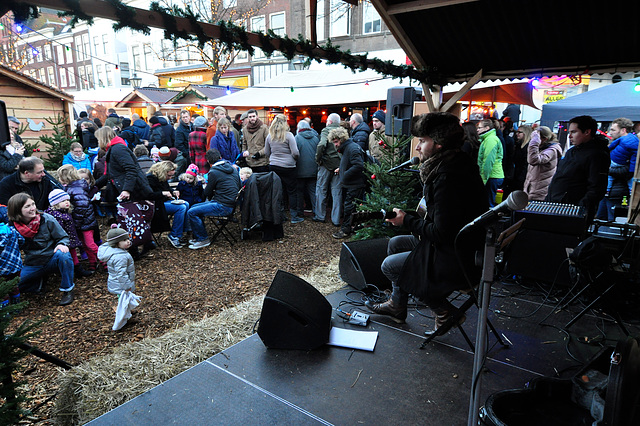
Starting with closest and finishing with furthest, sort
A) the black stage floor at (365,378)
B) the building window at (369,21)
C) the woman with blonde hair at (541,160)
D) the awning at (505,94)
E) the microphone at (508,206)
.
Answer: the microphone at (508,206) → the black stage floor at (365,378) → the woman with blonde hair at (541,160) → the awning at (505,94) → the building window at (369,21)

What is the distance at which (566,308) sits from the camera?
13.9 ft

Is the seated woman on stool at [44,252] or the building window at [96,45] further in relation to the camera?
the building window at [96,45]

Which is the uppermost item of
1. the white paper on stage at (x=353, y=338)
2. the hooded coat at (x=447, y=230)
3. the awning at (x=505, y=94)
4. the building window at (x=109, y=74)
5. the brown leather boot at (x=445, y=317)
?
the building window at (x=109, y=74)

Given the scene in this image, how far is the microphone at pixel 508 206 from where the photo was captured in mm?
1863

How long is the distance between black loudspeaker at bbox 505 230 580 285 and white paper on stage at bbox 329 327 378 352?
237 centimetres

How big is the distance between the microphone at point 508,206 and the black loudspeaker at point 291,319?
1647mm

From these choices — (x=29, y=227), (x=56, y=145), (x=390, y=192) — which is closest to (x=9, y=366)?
(x=29, y=227)

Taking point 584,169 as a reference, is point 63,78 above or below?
above

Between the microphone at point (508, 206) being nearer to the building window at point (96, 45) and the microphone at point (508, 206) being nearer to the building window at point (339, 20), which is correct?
the building window at point (339, 20)

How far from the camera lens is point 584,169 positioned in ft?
15.8

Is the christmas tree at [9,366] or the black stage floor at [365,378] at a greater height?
the christmas tree at [9,366]

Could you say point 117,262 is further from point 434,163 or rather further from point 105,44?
point 105,44

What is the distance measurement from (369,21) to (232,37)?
712 inches

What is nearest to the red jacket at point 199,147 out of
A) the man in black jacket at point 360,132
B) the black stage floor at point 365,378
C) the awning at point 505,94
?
the man in black jacket at point 360,132
